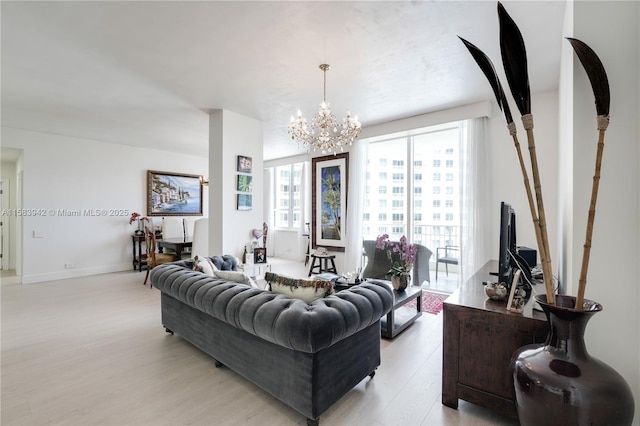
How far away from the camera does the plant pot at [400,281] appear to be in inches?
126

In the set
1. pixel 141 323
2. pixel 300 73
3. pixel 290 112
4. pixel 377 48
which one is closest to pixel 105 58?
pixel 300 73

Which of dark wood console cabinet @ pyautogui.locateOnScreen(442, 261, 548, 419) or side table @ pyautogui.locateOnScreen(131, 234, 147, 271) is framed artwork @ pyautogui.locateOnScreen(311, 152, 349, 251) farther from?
dark wood console cabinet @ pyautogui.locateOnScreen(442, 261, 548, 419)

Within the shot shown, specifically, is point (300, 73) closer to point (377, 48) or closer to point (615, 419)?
point (377, 48)

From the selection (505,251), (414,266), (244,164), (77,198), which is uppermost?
(244,164)

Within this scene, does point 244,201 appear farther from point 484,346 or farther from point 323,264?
point 484,346

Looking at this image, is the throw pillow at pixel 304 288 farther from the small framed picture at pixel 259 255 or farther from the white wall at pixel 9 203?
the white wall at pixel 9 203

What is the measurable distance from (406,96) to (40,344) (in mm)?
4792

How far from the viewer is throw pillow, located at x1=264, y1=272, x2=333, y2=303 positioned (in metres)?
1.98

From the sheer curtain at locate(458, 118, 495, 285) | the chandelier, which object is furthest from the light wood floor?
the chandelier

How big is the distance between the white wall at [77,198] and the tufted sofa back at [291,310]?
4.77 metres

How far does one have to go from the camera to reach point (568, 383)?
43.6 inches

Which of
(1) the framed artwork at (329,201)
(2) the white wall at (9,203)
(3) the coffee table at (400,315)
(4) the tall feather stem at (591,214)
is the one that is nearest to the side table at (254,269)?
(1) the framed artwork at (329,201)

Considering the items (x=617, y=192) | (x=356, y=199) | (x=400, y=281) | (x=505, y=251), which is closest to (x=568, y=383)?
(x=617, y=192)

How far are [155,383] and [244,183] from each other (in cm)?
288
